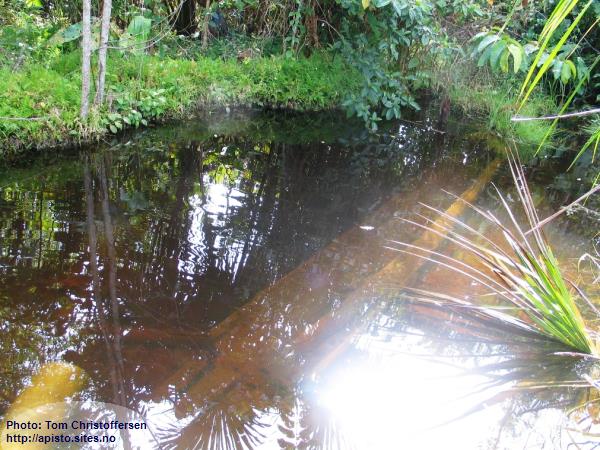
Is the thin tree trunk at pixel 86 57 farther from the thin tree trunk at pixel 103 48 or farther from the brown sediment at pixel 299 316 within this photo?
the brown sediment at pixel 299 316

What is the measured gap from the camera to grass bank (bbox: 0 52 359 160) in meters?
4.49

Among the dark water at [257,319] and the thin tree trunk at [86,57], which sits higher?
the thin tree trunk at [86,57]

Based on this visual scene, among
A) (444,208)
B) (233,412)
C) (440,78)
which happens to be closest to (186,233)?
(233,412)

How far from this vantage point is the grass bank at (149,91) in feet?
14.7

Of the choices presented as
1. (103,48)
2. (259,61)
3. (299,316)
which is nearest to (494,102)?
(259,61)

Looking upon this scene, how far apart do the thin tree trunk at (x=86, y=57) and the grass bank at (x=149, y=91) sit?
0.09 m

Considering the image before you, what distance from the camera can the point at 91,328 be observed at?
8.22 ft

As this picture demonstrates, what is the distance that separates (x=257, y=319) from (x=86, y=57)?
11.0ft

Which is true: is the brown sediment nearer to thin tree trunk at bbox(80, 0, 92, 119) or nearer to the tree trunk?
thin tree trunk at bbox(80, 0, 92, 119)

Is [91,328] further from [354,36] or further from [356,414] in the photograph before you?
Answer: [354,36]

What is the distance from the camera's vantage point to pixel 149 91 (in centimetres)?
543

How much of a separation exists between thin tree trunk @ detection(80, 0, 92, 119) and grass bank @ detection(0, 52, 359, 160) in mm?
86

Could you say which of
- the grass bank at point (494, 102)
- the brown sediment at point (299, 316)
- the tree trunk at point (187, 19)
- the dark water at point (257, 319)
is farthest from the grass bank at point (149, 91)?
the brown sediment at point (299, 316)

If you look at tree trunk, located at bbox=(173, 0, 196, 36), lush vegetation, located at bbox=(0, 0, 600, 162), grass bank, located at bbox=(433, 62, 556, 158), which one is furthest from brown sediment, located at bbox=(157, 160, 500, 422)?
tree trunk, located at bbox=(173, 0, 196, 36)
